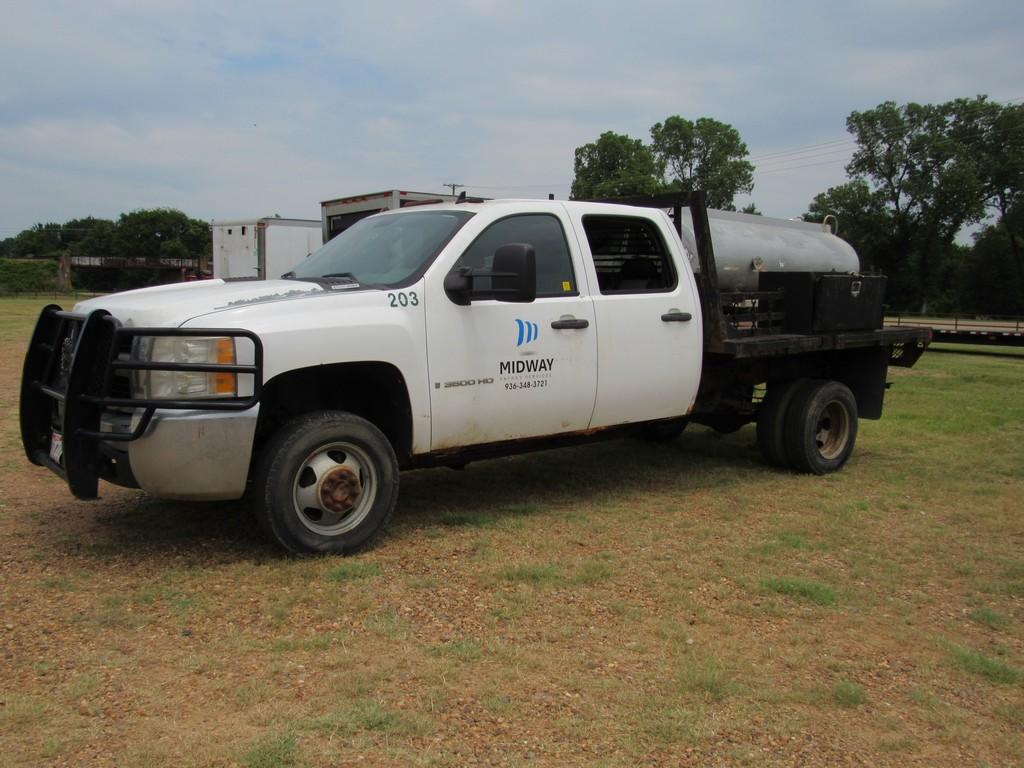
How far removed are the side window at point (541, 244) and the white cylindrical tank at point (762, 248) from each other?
1.25 meters

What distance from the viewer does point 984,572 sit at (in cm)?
483

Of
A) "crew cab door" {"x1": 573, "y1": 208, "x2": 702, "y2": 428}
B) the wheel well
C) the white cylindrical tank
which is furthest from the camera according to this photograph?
the white cylindrical tank

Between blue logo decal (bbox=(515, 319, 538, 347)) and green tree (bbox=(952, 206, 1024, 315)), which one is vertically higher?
green tree (bbox=(952, 206, 1024, 315))

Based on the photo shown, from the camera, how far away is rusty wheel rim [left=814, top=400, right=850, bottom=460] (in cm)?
743

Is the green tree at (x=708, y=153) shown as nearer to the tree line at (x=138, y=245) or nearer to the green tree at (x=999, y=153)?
the green tree at (x=999, y=153)

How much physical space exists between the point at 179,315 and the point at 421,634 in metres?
1.87

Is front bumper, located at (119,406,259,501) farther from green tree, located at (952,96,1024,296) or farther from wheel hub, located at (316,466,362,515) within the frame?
green tree, located at (952,96,1024,296)

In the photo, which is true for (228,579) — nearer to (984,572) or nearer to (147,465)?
(147,465)

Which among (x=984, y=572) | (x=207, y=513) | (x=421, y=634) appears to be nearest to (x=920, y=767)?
(x=421, y=634)

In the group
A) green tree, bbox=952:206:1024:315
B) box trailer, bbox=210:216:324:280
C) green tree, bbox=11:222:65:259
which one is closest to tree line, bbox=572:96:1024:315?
green tree, bbox=952:206:1024:315

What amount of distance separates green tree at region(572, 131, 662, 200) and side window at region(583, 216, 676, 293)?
49254 mm

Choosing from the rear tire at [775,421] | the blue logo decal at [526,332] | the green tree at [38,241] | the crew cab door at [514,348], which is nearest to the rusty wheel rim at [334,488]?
the crew cab door at [514,348]

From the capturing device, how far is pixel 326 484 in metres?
4.61

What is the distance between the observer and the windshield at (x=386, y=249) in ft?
16.7
